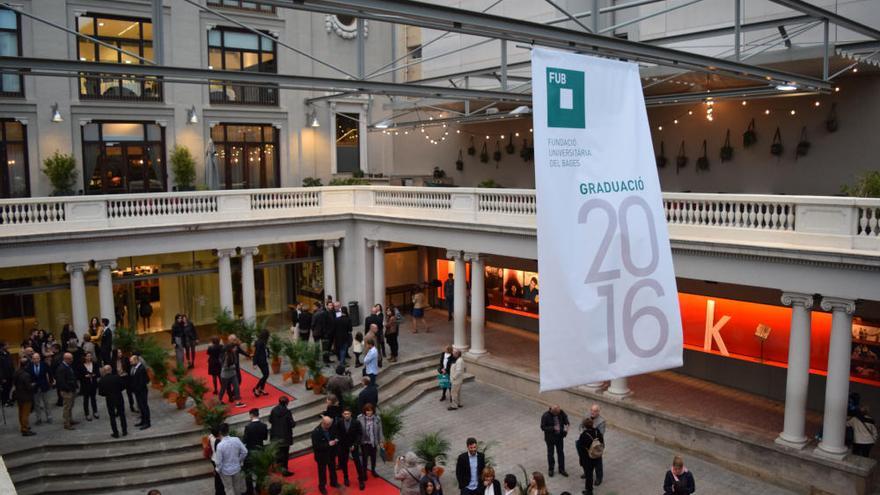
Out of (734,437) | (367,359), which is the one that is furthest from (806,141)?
(367,359)

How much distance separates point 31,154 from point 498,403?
16771 mm

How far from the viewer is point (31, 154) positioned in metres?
22.3

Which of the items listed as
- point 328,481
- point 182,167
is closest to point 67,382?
point 328,481

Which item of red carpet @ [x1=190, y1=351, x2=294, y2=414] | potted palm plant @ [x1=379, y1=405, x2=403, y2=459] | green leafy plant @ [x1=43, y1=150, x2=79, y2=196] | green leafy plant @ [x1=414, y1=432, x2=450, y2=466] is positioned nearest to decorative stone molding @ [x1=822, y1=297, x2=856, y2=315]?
green leafy plant @ [x1=414, y1=432, x2=450, y2=466]

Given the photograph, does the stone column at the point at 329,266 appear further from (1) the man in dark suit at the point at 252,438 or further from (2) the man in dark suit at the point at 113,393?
(1) the man in dark suit at the point at 252,438

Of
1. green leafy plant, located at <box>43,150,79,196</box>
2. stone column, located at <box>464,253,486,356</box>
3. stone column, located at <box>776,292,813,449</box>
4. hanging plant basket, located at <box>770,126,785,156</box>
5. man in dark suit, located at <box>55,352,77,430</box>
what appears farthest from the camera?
green leafy plant, located at <box>43,150,79,196</box>

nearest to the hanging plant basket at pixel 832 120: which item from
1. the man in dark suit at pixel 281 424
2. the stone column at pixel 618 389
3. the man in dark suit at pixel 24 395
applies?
the stone column at pixel 618 389

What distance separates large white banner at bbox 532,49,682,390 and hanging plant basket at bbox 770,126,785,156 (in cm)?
1565

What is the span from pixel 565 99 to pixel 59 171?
852 inches

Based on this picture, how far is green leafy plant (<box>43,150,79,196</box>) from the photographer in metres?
22.0

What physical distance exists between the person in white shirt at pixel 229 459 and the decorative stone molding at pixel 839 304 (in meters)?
10.8

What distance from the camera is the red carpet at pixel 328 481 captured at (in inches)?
515

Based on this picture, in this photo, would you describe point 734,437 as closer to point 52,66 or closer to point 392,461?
point 392,461

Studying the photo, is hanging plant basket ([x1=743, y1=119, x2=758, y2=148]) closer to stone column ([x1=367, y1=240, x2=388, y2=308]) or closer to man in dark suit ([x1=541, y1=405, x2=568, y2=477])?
man in dark suit ([x1=541, y1=405, x2=568, y2=477])
